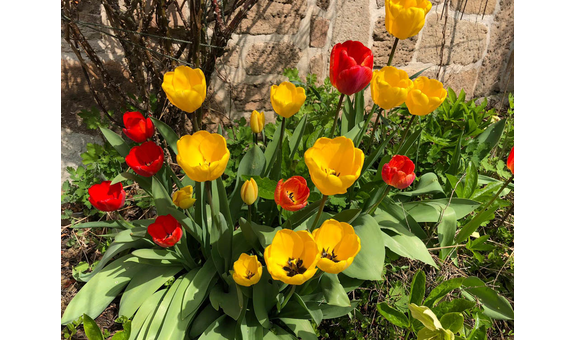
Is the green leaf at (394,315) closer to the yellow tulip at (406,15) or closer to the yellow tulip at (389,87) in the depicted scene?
the yellow tulip at (389,87)

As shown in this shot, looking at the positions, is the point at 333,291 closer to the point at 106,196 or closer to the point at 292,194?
the point at 292,194

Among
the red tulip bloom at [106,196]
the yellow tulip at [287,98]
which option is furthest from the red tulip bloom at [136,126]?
the yellow tulip at [287,98]

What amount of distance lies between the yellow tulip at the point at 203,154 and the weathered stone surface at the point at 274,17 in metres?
1.13

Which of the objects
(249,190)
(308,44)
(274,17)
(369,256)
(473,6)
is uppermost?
(473,6)

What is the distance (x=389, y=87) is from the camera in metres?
1.05

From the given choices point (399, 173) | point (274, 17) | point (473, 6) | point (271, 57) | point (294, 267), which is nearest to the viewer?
point (294, 267)

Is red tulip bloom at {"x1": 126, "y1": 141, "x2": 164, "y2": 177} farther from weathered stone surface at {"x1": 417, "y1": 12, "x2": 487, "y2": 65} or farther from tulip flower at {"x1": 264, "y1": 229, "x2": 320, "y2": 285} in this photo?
weathered stone surface at {"x1": 417, "y1": 12, "x2": 487, "y2": 65}

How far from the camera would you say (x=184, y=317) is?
3.51 feet

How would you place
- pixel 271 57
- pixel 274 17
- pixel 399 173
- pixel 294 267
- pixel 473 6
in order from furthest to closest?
1. pixel 473 6
2. pixel 271 57
3. pixel 274 17
4. pixel 399 173
5. pixel 294 267

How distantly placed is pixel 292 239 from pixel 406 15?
0.72 meters

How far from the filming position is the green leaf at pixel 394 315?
1142 mm

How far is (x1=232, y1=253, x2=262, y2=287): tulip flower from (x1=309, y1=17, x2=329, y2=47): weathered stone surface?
1.50m

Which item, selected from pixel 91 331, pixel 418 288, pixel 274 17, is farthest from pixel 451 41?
pixel 91 331

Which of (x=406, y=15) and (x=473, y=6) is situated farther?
(x=473, y=6)
